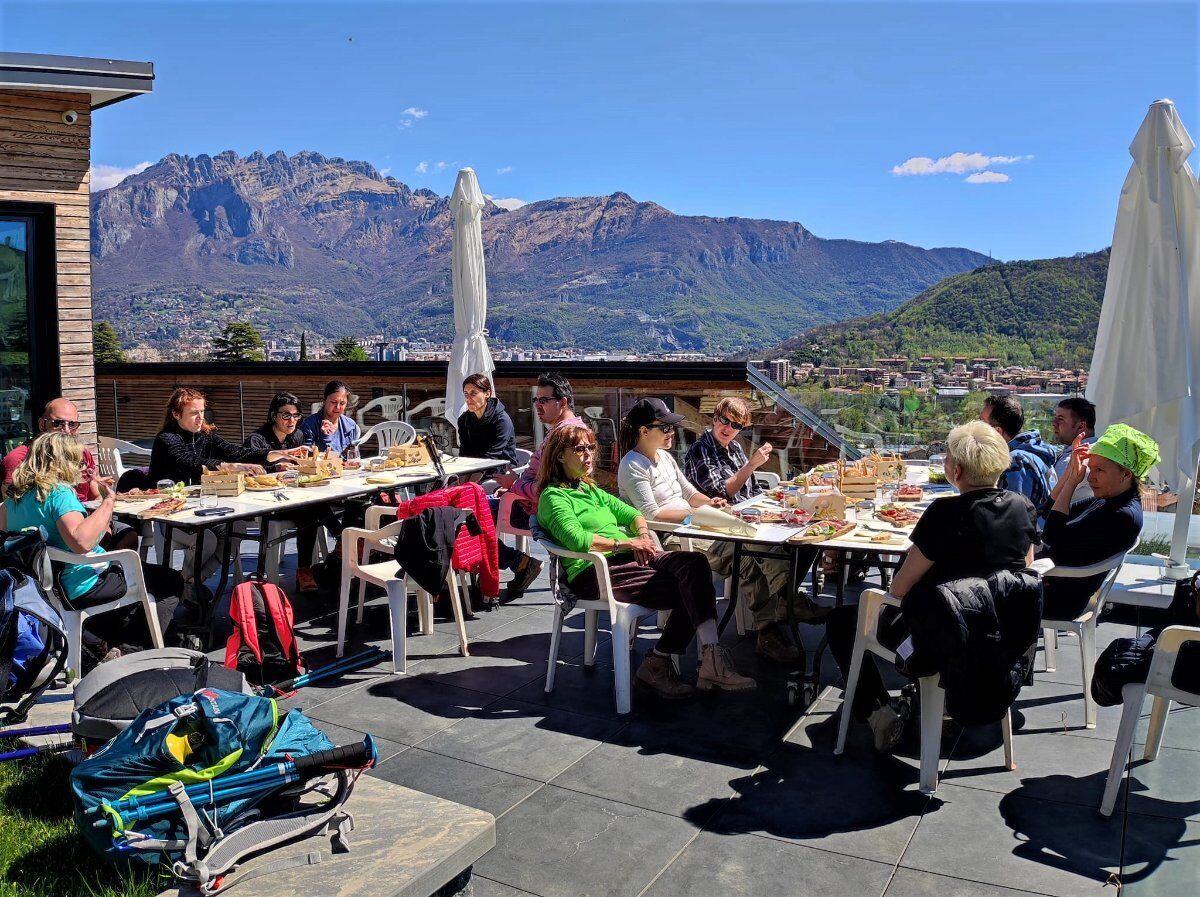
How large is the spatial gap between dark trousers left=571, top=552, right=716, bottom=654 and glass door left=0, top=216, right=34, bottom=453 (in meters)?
5.47

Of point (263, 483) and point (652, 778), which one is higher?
point (263, 483)

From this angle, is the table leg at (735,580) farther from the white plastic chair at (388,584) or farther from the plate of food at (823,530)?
the white plastic chair at (388,584)

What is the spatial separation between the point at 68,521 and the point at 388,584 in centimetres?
136

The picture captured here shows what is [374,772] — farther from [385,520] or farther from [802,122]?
[802,122]

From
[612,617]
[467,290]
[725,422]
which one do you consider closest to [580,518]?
[612,617]

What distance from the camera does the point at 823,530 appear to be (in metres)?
3.97

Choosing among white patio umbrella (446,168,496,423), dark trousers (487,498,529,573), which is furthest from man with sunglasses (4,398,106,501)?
white patio umbrella (446,168,496,423)

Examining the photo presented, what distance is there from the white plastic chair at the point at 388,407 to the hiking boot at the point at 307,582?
4446 millimetres

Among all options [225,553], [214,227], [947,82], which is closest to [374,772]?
[225,553]

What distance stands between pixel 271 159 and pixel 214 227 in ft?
126

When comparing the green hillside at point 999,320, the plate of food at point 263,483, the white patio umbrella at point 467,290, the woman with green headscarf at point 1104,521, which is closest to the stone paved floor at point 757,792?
the woman with green headscarf at point 1104,521

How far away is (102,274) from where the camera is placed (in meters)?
112

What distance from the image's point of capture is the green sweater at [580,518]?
3.98 metres

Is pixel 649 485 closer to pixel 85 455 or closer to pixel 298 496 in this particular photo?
pixel 298 496
